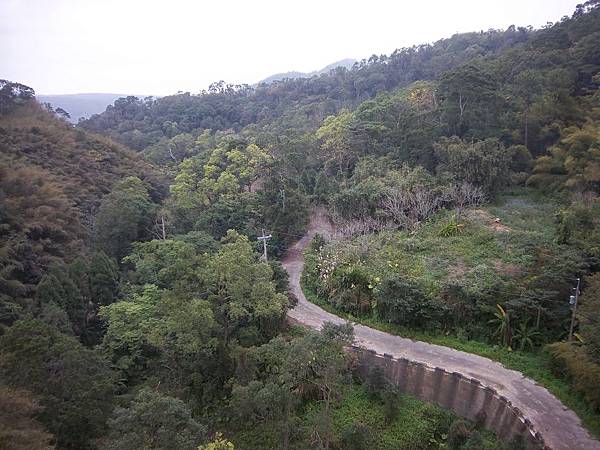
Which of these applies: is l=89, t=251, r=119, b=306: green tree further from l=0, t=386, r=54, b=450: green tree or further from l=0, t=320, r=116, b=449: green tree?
l=0, t=386, r=54, b=450: green tree

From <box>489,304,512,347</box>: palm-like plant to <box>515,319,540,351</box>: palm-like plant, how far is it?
0.26m

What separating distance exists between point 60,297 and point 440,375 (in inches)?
565

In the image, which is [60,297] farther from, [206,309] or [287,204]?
[287,204]

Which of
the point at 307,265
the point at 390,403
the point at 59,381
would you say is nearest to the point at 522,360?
the point at 390,403

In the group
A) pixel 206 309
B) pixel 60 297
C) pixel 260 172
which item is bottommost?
pixel 60 297

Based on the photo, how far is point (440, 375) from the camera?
41.8 feet

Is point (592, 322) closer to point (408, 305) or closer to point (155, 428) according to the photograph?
point (408, 305)

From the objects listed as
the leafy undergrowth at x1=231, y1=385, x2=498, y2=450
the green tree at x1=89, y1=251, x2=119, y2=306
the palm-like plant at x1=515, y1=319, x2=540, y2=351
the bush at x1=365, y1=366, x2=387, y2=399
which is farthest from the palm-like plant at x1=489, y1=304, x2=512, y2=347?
the green tree at x1=89, y1=251, x2=119, y2=306

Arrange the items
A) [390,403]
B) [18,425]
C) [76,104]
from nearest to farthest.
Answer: [18,425]
[390,403]
[76,104]

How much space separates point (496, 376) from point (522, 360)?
3.95ft

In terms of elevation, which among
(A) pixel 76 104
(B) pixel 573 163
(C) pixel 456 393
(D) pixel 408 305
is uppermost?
(A) pixel 76 104

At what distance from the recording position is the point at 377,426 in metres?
12.2

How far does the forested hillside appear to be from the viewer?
429 inches

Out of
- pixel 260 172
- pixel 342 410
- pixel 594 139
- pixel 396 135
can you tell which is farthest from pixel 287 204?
pixel 594 139
